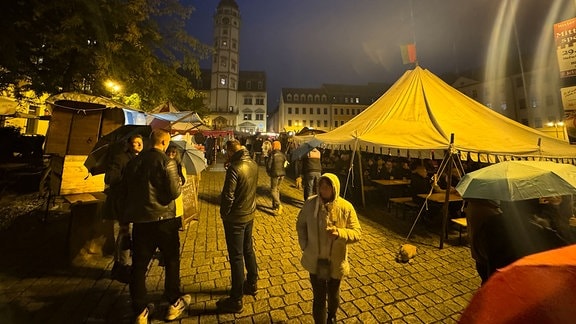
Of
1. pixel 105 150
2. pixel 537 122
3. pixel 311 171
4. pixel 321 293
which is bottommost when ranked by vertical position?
pixel 321 293

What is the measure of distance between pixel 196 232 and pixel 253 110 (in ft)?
189

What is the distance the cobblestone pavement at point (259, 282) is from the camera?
3.28m

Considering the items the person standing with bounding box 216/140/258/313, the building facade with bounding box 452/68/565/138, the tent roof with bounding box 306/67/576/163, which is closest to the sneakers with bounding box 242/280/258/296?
the person standing with bounding box 216/140/258/313

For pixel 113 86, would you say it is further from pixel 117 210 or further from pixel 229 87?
pixel 229 87

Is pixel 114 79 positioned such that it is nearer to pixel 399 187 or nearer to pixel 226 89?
pixel 399 187

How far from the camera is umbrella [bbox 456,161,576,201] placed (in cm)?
301

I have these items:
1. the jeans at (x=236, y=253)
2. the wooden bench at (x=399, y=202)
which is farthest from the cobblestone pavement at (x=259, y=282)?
the wooden bench at (x=399, y=202)

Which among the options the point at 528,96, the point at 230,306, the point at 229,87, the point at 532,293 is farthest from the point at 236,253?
the point at 229,87

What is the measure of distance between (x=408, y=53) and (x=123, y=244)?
36.2 ft

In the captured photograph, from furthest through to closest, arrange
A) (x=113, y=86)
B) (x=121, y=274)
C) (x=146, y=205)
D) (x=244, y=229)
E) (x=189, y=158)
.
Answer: (x=113, y=86)
(x=189, y=158)
(x=121, y=274)
(x=244, y=229)
(x=146, y=205)

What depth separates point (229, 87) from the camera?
58688 mm

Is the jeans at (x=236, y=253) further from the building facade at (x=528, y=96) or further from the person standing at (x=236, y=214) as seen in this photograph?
the building facade at (x=528, y=96)

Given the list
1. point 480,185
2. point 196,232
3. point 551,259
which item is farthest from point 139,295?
point 480,185

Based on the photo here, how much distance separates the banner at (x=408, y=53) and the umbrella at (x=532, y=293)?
10.8 meters
